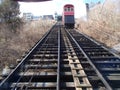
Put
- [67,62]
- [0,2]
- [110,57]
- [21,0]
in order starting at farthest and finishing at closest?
[0,2] → [110,57] → [67,62] → [21,0]

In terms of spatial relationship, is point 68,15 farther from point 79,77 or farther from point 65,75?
point 79,77

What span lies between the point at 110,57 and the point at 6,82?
4.75 meters

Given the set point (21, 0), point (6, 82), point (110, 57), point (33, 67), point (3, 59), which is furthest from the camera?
point (3, 59)

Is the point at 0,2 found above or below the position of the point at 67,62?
above

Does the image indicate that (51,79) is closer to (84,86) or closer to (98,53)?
(84,86)

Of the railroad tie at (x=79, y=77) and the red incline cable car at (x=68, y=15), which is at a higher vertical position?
the red incline cable car at (x=68, y=15)

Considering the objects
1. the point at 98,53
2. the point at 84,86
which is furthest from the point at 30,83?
the point at 98,53

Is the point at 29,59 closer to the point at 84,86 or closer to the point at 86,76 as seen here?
the point at 86,76

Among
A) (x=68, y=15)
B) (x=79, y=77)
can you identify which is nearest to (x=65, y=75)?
(x=79, y=77)

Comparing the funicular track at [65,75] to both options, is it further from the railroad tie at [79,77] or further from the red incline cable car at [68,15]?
the red incline cable car at [68,15]

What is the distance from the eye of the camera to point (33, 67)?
8898 mm

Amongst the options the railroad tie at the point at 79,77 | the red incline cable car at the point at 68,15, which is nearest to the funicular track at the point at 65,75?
the railroad tie at the point at 79,77

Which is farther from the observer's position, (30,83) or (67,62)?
(67,62)

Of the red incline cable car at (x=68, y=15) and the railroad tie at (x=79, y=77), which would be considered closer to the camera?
the railroad tie at (x=79, y=77)
